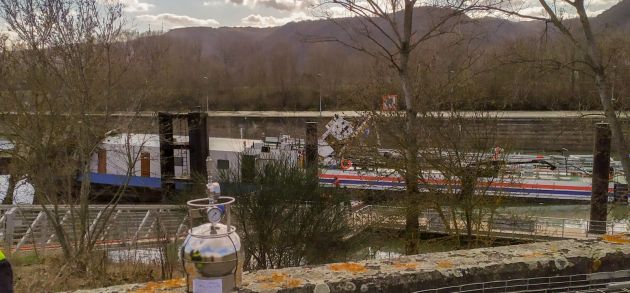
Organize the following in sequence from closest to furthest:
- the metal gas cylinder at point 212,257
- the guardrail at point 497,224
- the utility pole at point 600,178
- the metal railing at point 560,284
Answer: the metal gas cylinder at point 212,257 < the metal railing at point 560,284 < the guardrail at point 497,224 < the utility pole at point 600,178

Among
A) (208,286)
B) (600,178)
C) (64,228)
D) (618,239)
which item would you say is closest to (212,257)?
(208,286)

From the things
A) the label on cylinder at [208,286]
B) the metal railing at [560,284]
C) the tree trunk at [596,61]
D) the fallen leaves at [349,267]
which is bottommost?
the metal railing at [560,284]

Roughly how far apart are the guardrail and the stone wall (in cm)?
1022

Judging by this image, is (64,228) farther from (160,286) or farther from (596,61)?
(596,61)

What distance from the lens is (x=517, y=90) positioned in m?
11.4

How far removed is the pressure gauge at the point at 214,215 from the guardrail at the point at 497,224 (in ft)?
37.8

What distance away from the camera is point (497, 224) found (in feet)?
51.4

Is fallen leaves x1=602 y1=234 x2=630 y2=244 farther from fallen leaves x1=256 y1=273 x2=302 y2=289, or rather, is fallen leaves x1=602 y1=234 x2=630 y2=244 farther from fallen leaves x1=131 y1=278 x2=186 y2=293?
fallen leaves x1=131 y1=278 x2=186 y2=293

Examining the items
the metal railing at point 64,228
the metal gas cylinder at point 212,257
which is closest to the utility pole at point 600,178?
the metal railing at point 64,228

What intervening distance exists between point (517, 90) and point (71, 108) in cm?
953

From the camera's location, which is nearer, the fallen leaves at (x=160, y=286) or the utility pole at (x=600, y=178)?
the fallen leaves at (x=160, y=286)

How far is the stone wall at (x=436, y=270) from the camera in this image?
2615mm

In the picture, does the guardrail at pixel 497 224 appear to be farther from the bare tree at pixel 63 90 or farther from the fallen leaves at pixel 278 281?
the fallen leaves at pixel 278 281

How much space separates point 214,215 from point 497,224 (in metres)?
14.8
